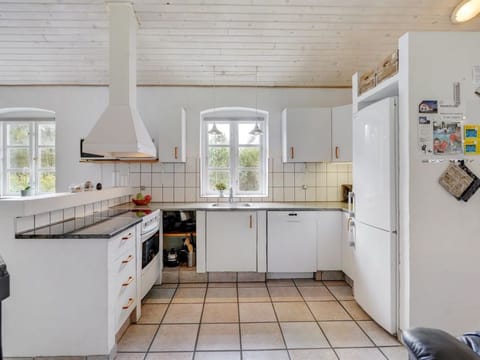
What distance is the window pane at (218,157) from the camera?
155 inches

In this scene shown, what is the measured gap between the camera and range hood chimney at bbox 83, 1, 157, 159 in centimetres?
240

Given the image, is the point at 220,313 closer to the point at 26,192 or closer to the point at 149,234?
the point at 149,234

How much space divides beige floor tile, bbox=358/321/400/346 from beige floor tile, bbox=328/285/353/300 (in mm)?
485

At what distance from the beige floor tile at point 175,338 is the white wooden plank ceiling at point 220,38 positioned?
9.17 feet

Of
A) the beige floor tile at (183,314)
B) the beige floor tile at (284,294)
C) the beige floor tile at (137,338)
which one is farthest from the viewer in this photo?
the beige floor tile at (284,294)

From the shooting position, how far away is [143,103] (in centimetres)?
380

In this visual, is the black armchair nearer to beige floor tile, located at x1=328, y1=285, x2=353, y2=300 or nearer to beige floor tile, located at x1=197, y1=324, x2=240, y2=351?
beige floor tile, located at x1=197, y1=324, x2=240, y2=351

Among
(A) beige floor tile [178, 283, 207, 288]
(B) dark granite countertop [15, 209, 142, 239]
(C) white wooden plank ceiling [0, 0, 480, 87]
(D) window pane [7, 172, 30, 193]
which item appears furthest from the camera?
(D) window pane [7, 172, 30, 193]

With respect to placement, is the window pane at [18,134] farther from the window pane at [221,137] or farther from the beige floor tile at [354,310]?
the beige floor tile at [354,310]

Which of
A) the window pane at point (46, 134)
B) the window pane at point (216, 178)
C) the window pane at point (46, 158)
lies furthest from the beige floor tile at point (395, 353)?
the window pane at point (46, 134)

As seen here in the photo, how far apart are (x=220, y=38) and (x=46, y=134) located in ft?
9.64

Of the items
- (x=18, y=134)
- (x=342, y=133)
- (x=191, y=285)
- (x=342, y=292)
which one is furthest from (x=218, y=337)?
(x=18, y=134)

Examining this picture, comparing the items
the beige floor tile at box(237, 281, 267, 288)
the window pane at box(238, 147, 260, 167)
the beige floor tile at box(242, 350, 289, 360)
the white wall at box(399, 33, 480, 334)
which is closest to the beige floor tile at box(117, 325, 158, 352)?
the beige floor tile at box(242, 350, 289, 360)

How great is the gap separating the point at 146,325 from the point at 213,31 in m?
2.84
